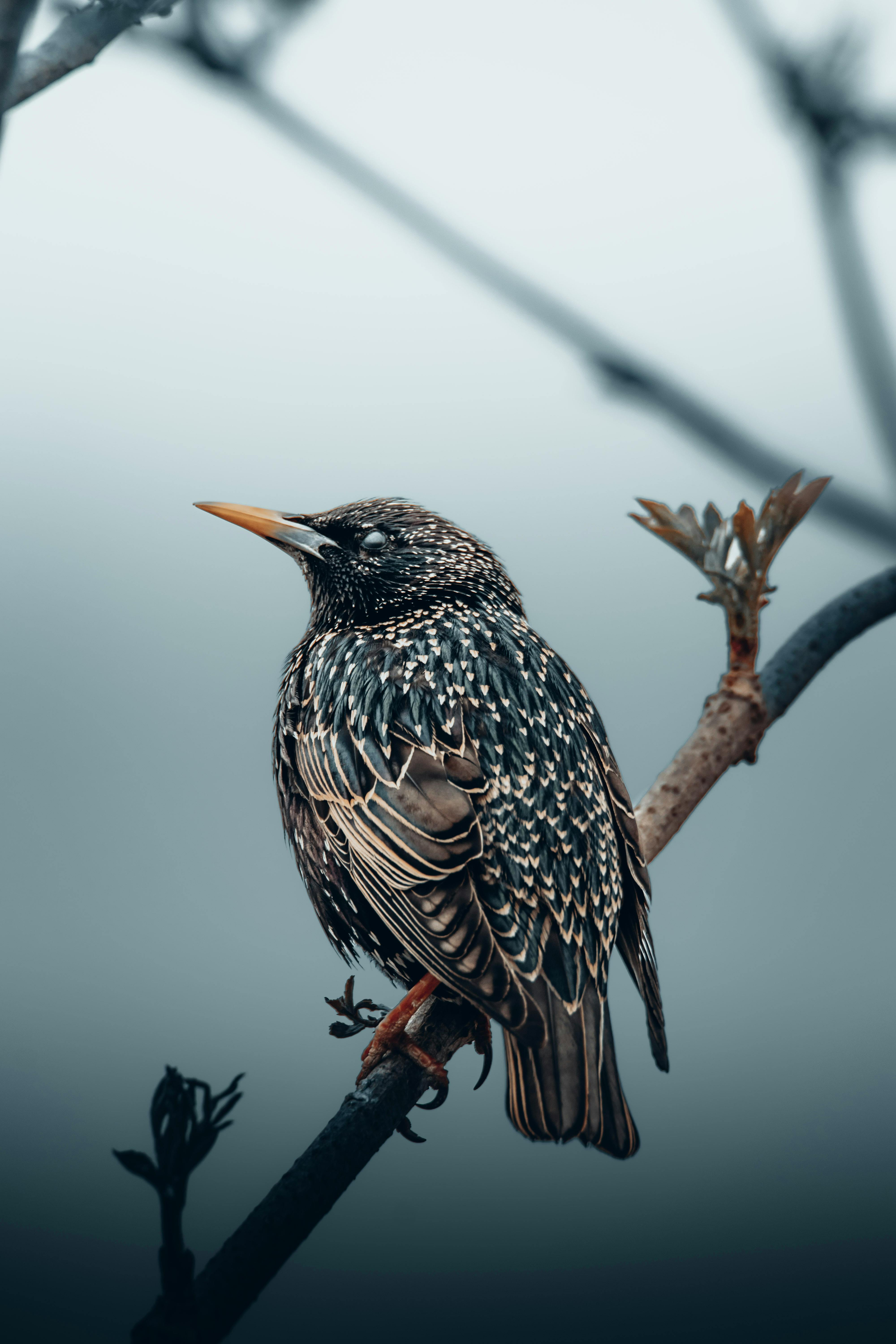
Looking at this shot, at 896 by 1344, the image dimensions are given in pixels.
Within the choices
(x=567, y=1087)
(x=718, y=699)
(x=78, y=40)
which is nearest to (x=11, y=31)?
(x=78, y=40)

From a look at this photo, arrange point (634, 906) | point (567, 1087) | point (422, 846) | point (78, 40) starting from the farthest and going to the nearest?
point (634, 906), point (422, 846), point (567, 1087), point (78, 40)

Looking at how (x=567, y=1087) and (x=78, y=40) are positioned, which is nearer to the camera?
(x=78, y=40)

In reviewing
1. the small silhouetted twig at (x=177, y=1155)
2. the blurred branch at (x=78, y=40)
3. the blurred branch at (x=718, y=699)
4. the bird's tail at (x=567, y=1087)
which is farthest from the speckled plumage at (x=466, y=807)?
the blurred branch at (x=78, y=40)

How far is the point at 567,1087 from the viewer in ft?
4.97

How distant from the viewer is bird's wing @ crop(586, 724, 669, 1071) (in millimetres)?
1958

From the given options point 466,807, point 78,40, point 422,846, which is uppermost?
point 78,40

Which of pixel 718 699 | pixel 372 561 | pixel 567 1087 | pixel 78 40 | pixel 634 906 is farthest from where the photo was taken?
pixel 718 699

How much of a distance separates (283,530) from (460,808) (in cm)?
88

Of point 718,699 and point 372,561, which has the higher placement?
point 718,699

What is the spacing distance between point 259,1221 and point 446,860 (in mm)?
645

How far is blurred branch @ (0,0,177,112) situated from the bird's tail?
4.69 feet

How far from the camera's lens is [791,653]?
237 cm

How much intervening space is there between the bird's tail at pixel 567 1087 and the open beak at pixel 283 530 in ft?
3.69

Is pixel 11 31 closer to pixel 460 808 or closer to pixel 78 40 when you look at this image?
pixel 78 40
